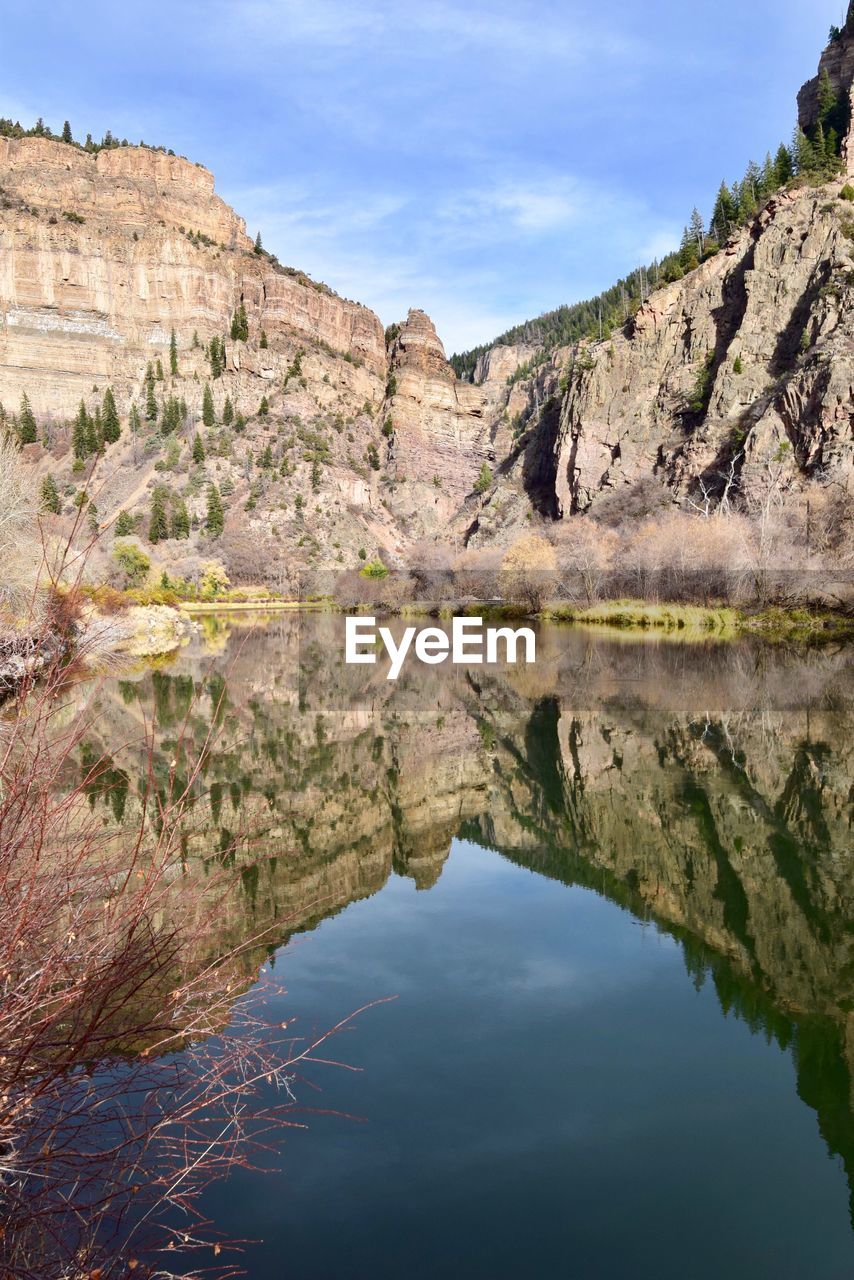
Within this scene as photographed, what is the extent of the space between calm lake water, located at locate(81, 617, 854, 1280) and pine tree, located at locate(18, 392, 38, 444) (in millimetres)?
88347

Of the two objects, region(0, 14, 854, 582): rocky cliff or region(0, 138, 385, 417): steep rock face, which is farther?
region(0, 138, 385, 417): steep rock face

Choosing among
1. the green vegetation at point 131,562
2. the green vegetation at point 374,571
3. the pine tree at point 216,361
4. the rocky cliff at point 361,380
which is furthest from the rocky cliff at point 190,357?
the green vegetation at point 131,562

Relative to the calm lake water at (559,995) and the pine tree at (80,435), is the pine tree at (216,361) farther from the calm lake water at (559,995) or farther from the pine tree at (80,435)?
the calm lake water at (559,995)

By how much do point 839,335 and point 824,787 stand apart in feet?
171

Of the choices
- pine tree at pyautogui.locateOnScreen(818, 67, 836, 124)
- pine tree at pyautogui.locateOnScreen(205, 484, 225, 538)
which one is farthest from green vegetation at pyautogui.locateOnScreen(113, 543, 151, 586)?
pine tree at pyautogui.locateOnScreen(818, 67, 836, 124)

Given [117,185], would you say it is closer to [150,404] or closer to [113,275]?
[113,275]

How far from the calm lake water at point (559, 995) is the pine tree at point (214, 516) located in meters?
70.7

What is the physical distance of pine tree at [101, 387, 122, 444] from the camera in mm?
91500

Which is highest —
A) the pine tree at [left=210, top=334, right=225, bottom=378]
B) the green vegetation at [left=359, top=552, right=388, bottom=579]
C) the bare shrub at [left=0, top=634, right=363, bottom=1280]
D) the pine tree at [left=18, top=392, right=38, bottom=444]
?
the pine tree at [left=210, top=334, right=225, bottom=378]

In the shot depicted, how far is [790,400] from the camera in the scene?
53.1 m

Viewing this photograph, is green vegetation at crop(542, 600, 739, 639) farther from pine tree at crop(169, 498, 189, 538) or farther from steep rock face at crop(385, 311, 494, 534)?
steep rock face at crop(385, 311, 494, 534)

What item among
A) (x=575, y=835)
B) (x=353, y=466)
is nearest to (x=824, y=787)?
(x=575, y=835)

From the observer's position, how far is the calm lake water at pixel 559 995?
3.96m

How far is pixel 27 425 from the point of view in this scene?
90.4m
